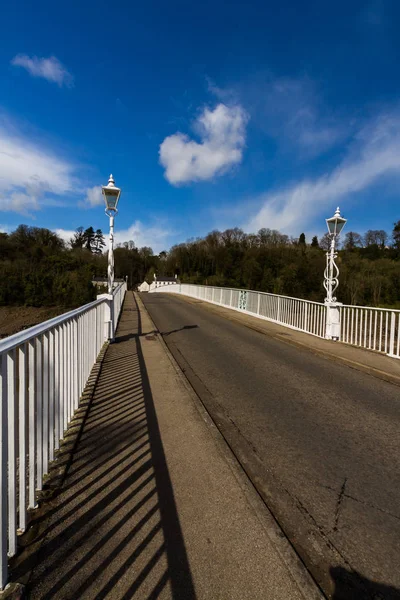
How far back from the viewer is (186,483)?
257cm

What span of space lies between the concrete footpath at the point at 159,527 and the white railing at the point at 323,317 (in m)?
5.83

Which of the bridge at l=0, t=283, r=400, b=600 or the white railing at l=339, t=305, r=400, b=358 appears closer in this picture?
the bridge at l=0, t=283, r=400, b=600

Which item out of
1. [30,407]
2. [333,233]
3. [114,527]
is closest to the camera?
[114,527]

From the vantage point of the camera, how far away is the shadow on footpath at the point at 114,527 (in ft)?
5.41

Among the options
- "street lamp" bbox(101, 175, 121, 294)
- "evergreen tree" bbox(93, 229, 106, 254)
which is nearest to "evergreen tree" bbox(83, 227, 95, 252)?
"evergreen tree" bbox(93, 229, 106, 254)

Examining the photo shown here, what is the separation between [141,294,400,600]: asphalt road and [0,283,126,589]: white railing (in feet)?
5.32

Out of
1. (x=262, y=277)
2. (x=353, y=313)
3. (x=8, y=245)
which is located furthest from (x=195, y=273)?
(x=353, y=313)

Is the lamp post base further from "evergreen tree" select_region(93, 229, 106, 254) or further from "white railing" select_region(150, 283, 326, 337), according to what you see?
"evergreen tree" select_region(93, 229, 106, 254)

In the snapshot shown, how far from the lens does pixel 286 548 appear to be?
6.37 ft

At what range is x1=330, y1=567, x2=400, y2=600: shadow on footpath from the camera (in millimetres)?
1664

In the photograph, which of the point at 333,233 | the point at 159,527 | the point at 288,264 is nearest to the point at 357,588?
the point at 159,527

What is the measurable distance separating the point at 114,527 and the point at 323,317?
29.4 feet

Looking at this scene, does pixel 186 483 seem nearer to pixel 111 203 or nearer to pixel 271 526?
pixel 271 526

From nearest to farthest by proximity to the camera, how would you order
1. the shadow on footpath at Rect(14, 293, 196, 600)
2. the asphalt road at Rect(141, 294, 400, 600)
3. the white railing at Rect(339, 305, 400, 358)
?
1. the shadow on footpath at Rect(14, 293, 196, 600)
2. the asphalt road at Rect(141, 294, 400, 600)
3. the white railing at Rect(339, 305, 400, 358)
